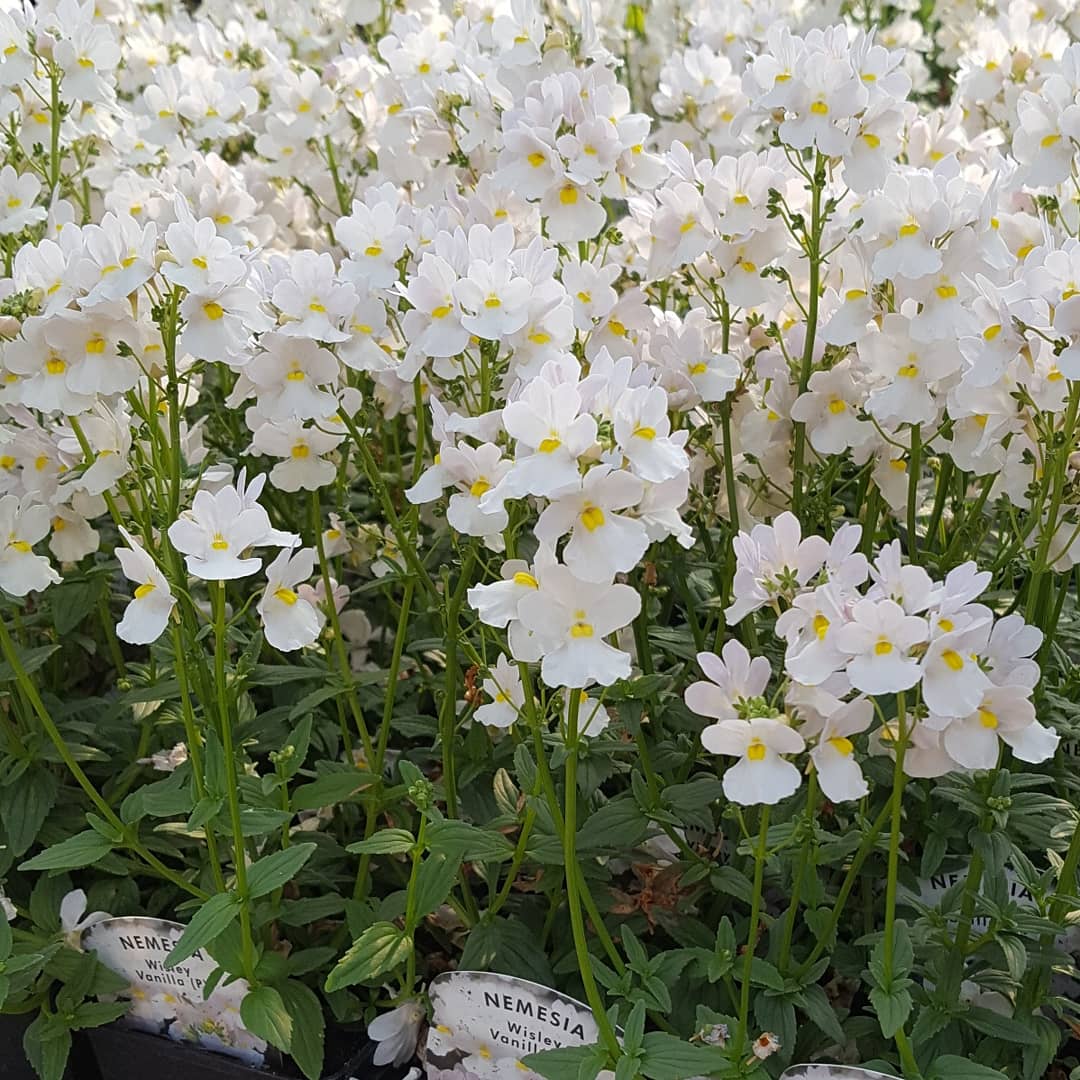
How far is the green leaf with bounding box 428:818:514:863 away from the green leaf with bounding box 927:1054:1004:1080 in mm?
531

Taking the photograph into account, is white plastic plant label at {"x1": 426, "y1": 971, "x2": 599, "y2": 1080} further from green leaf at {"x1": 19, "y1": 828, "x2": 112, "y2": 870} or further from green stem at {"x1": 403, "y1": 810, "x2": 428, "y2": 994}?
green leaf at {"x1": 19, "y1": 828, "x2": 112, "y2": 870}

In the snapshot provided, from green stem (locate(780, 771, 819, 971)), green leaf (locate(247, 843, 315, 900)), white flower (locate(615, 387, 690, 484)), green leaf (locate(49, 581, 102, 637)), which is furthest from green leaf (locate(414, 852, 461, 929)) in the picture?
green leaf (locate(49, 581, 102, 637))

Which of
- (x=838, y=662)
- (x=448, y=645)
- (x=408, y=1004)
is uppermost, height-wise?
(x=838, y=662)

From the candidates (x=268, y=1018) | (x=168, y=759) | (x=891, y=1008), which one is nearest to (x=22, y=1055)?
(x=168, y=759)

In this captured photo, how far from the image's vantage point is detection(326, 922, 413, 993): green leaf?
1564 millimetres

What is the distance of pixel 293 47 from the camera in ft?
11.5

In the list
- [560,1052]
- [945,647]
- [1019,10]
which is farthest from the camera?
[1019,10]

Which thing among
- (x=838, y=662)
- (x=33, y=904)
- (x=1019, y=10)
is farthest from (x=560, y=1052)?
(x=1019, y=10)

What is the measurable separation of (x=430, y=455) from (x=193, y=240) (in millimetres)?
693

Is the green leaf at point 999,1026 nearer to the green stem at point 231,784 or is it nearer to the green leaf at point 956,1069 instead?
the green leaf at point 956,1069

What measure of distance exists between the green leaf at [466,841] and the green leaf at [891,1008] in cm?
45

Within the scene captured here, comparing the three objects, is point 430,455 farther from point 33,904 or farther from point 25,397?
point 33,904

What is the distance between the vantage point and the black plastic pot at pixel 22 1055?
196cm

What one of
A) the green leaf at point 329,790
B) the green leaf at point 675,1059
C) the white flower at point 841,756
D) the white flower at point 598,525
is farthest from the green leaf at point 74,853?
the white flower at point 841,756
